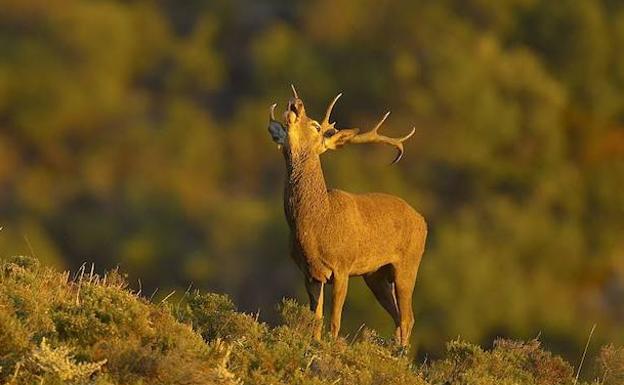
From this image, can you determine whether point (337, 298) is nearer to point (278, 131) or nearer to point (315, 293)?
point (315, 293)

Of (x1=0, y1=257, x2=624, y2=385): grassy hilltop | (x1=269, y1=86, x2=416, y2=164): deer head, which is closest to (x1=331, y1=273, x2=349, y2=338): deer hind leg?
(x1=0, y1=257, x2=624, y2=385): grassy hilltop

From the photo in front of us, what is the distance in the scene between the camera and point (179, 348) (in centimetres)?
1105

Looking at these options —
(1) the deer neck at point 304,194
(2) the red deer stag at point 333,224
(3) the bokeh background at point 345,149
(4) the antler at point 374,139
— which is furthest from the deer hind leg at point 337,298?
(3) the bokeh background at point 345,149

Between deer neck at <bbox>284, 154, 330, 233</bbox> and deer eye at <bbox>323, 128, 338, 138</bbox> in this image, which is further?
deer eye at <bbox>323, 128, 338, 138</bbox>

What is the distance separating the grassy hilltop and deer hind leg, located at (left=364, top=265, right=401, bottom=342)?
186 centimetres

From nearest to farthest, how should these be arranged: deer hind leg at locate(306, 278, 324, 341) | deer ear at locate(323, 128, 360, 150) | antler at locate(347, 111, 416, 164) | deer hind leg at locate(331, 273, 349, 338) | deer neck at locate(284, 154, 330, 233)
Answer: deer hind leg at locate(306, 278, 324, 341) → deer hind leg at locate(331, 273, 349, 338) → deer neck at locate(284, 154, 330, 233) → deer ear at locate(323, 128, 360, 150) → antler at locate(347, 111, 416, 164)

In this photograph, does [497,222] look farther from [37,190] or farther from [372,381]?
[372,381]

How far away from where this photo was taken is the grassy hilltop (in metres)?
10.5

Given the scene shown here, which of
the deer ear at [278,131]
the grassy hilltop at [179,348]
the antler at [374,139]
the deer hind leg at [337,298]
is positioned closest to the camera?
the grassy hilltop at [179,348]

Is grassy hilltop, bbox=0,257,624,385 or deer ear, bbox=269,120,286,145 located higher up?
deer ear, bbox=269,120,286,145

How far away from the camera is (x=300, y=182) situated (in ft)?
47.8

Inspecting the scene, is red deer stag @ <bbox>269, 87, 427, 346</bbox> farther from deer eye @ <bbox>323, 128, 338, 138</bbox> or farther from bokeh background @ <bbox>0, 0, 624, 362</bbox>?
bokeh background @ <bbox>0, 0, 624, 362</bbox>

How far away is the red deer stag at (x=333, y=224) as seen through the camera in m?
14.3

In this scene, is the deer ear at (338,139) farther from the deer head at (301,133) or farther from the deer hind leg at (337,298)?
the deer hind leg at (337,298)
